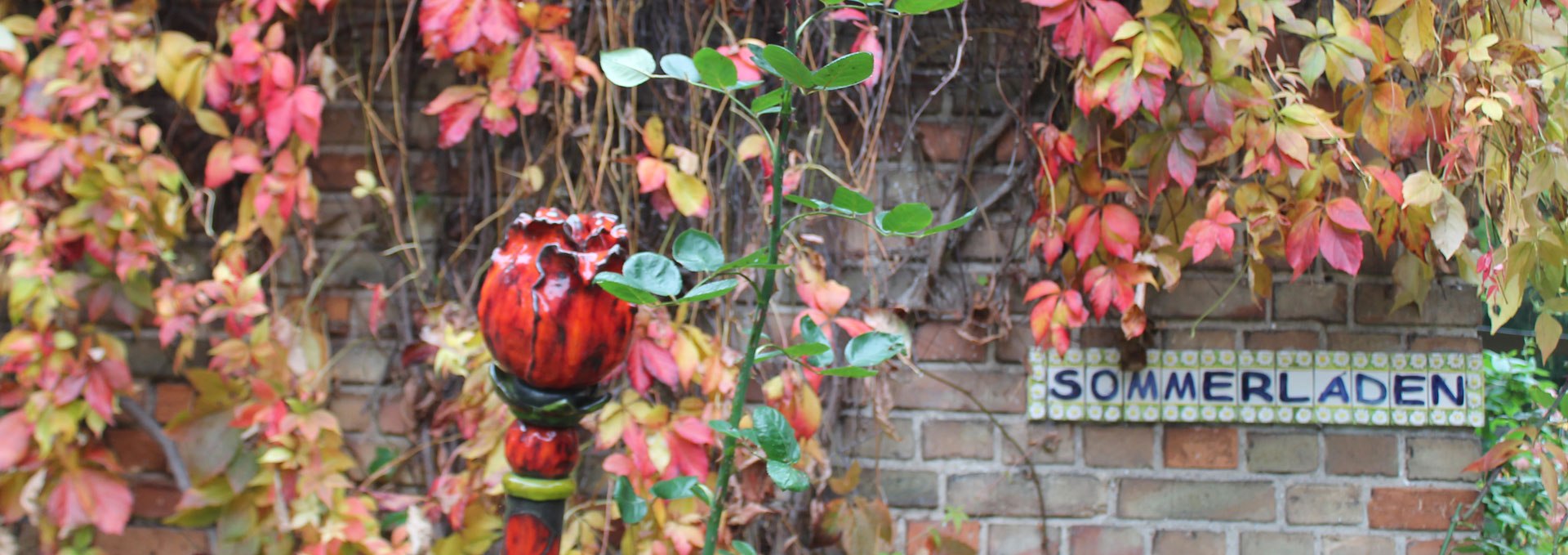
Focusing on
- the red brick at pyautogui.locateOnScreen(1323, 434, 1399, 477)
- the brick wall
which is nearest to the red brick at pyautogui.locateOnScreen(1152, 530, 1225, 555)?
the brick wall

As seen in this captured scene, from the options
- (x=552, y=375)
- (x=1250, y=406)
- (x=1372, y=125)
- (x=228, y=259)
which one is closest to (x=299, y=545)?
(x=228, y=259)

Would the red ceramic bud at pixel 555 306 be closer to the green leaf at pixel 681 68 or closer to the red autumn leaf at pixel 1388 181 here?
the green leaf at pixel 681 68

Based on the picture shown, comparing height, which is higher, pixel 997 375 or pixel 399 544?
pixel 997 375

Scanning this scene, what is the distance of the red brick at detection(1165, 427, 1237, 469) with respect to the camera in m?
1.58

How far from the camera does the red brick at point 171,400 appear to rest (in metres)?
1.72

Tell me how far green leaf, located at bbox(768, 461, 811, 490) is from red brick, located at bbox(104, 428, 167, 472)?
1463 millimetres

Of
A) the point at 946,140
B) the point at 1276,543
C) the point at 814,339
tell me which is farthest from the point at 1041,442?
the point at 814,339

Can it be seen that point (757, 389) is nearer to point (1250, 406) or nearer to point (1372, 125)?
point (1250, 406)

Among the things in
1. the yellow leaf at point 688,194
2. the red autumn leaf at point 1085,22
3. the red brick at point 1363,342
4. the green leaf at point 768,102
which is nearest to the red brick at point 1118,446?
the red brick at point 1363,342

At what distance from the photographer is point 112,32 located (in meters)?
1.58

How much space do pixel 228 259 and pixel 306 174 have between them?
18cm

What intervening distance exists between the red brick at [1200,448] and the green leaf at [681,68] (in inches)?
44.6

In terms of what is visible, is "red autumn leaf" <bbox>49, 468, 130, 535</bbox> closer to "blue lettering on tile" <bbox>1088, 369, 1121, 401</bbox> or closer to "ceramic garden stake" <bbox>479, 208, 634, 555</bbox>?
"ceramic garden stake" <bbox>479, 208, 634, 555</bbox>

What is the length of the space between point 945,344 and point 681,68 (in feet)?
3.09
